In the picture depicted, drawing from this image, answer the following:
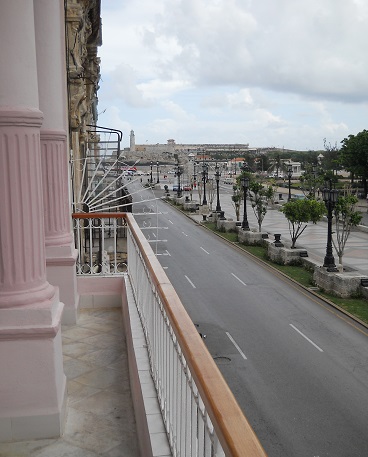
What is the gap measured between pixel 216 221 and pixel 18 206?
3639 centimetres

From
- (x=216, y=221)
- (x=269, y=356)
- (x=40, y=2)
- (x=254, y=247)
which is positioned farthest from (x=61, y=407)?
(x=216, y=221)

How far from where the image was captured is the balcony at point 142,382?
1762 millimetres

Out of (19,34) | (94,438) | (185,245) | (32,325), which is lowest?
(185,245)

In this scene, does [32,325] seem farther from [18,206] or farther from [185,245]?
[185,245]

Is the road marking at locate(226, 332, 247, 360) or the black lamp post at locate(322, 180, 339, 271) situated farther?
the black lamp post at locate(322, 180, 339, 271)

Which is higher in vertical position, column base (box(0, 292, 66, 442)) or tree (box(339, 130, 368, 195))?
tree (box(339, 130, 368, 195))

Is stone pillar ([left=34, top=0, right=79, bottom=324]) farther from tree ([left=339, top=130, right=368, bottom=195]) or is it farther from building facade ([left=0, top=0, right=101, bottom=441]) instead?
tree ([left=339, top=130, right=368, bottom=195])

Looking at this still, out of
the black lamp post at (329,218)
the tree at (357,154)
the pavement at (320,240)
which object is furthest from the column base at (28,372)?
the tree at (357,154)

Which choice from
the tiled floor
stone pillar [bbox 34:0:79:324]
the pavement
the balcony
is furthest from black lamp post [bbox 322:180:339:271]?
stone pillar [bbox 34:0:79:324]

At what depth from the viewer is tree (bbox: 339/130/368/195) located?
5719 centimetres

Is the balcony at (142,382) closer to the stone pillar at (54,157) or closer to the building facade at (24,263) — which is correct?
the building facade at (24,263)

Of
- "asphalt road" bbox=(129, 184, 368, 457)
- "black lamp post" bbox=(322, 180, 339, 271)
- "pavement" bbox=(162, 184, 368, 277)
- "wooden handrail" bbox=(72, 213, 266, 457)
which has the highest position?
"wooden handrail" bbox=(72, 213, 266, 457)

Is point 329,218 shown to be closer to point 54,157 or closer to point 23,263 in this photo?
point 54,157

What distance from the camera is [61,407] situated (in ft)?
12.4
